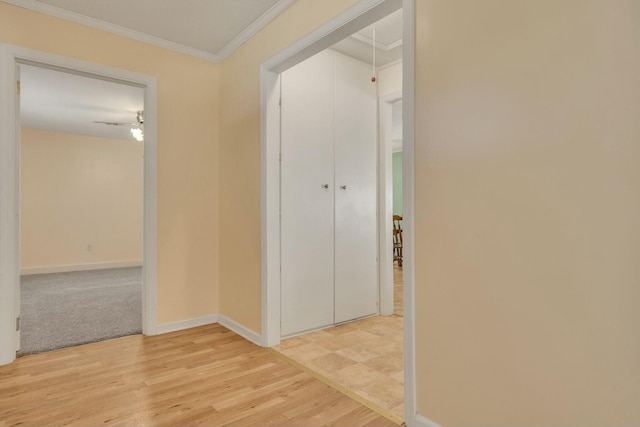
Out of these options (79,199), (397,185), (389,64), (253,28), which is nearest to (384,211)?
(389,64)

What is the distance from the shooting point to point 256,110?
2883mm

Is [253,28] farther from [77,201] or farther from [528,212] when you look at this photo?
[77,201]

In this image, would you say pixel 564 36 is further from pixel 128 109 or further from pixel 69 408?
pixel 128 109

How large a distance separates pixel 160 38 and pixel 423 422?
3.46 m

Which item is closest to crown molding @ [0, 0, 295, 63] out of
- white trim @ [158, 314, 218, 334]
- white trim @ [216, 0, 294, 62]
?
white trim @ [216, 0, 294, 62]

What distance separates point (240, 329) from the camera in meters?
3.03

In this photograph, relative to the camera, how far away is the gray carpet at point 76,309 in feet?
9.59

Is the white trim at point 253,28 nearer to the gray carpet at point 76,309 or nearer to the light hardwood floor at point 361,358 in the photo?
the light hardwood floor at point 361,358

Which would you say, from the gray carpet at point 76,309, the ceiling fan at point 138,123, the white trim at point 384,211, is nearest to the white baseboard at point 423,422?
the white trim at point 384,211

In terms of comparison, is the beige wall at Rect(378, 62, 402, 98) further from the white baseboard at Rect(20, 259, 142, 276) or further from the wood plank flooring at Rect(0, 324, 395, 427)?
the white baseboard at Rect(20, 259, 142, 276)

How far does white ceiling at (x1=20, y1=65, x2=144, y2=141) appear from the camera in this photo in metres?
3.97

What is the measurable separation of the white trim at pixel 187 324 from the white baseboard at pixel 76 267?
186 inches

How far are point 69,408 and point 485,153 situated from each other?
8.00 ft

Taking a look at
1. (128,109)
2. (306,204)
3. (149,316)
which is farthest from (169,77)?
(128,109)
